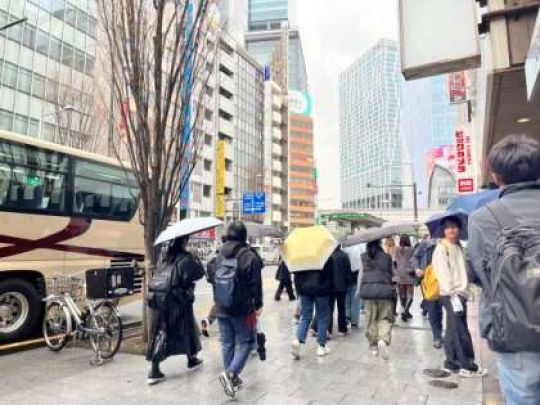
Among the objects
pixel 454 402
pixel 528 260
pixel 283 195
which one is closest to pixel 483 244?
pixel 528 260

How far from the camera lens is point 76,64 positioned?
33.1 metres

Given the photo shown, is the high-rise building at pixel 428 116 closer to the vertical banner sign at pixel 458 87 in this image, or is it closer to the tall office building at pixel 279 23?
the vertical banner sign at pixel 458 87

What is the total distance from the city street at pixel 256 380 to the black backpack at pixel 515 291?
286 cm

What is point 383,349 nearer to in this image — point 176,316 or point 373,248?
point 373,248

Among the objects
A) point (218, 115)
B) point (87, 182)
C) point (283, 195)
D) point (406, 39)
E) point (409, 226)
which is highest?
point (218, 115)

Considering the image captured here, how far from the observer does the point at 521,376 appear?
2.06 meters

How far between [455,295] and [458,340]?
0.57m

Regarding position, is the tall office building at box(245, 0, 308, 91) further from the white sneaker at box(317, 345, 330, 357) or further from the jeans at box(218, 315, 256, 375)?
the jeans at box(218, 315, 256, 375)

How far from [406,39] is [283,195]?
73.9m

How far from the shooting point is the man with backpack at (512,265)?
6.30 ft

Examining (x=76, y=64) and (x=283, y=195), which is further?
(x=283, y=195)

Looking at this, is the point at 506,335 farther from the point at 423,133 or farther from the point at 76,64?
the point at 423,133

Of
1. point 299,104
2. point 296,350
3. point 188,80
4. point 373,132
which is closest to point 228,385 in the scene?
point 296,350

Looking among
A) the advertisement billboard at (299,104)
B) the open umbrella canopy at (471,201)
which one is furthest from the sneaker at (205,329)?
the advertisement billboard at (299,104)
